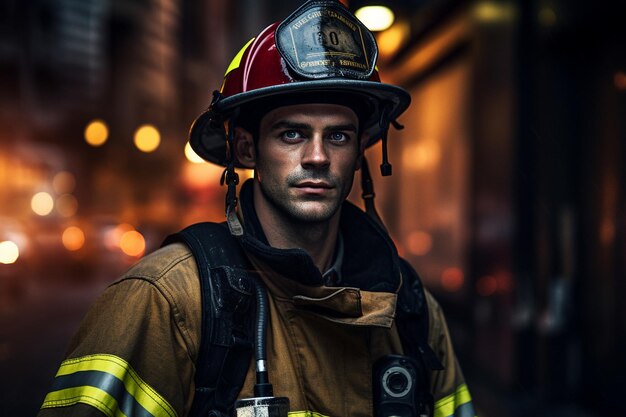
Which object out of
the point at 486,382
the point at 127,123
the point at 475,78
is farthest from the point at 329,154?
the point at 127,123

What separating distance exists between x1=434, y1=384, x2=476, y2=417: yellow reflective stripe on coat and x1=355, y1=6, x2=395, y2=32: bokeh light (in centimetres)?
520

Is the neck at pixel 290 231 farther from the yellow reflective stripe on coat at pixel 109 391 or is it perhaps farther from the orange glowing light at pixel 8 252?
the orange glowing light at pixel 8 252

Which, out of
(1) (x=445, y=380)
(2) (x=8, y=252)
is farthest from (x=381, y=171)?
(2) (x=8, y=252)

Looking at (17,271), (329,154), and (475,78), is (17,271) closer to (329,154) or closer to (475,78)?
(475,78)

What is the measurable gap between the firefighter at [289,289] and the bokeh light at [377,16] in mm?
4856

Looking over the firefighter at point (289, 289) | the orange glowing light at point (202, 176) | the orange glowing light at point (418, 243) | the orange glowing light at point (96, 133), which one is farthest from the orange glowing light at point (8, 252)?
the orange glowing light at point (96, 133)

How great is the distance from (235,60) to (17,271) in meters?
13.0

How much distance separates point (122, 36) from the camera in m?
49.7

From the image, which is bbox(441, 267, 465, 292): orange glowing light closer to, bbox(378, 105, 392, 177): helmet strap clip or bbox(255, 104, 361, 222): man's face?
bbox(378, 105, 392, 177): helmet strap clip

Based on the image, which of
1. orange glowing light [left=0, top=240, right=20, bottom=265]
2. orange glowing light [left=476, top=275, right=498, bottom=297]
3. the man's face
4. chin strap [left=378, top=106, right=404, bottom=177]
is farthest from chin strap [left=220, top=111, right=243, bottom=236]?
orange glowing light [left=0, top=240, right=20, bottom=265]

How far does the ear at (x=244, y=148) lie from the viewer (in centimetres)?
278

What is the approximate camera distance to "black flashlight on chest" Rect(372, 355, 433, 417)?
2.52 metres

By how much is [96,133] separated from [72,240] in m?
21.6

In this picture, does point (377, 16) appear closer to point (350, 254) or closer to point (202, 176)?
point (350, 254)
